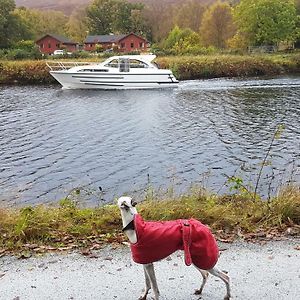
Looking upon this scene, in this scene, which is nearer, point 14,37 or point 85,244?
point 85,244

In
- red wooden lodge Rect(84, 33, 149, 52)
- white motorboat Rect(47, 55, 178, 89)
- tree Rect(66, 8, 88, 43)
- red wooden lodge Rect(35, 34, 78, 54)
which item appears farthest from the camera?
tree Rect(66, 8, 88, 43)

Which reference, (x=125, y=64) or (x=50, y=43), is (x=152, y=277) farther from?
(x=50, y=43)

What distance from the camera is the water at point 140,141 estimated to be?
12.8 meters

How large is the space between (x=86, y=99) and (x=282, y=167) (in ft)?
63.7

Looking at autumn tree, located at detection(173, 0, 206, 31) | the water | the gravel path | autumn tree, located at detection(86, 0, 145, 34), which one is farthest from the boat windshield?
autumn tree, located at detection(173, 0, 206, 31)

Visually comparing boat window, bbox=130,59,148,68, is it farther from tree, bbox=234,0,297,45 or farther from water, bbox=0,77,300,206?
tree, bbox=234,0,297,45

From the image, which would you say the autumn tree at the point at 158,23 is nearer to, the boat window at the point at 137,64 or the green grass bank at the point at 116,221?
the boat window at the point at 137,64

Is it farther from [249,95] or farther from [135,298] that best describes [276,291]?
[249,95]

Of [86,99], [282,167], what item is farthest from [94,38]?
[282,167]

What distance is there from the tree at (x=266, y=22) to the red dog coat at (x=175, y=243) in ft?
213

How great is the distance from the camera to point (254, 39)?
66.5m

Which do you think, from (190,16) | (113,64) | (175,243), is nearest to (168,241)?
(175,243)

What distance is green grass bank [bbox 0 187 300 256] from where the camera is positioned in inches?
243

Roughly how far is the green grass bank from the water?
107 centimetres
